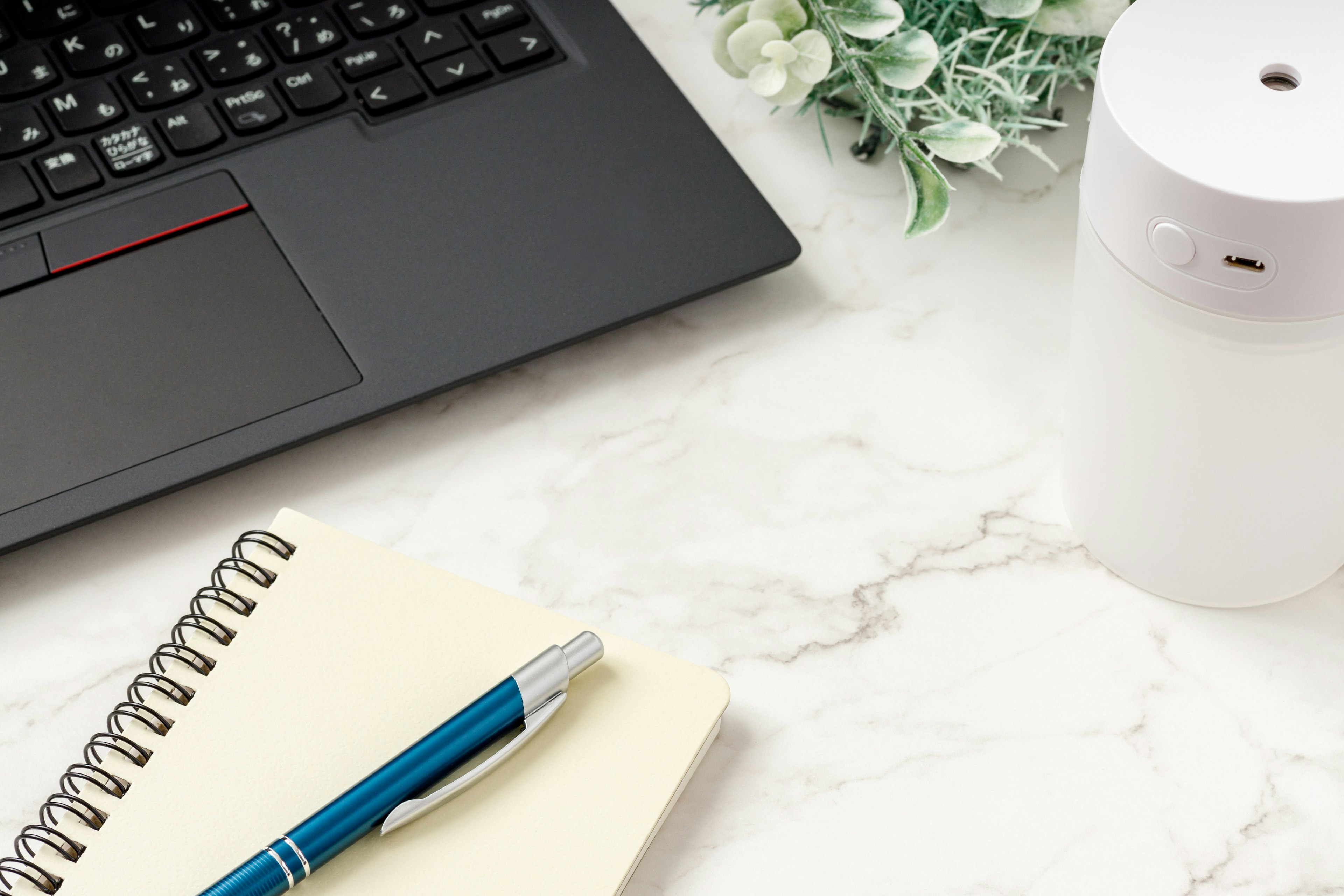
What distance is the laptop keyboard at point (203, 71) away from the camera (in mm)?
472

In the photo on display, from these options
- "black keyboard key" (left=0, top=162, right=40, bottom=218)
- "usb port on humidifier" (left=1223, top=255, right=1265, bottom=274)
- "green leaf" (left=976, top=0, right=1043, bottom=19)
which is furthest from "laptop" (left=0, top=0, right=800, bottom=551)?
"usb port on humidifier" (left=1223, top=255, right=1265, bottom=274)

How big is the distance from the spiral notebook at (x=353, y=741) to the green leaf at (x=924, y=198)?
173mm

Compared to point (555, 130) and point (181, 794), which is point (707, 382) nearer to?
point (555, 130)

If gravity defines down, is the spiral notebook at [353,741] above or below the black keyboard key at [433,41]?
below

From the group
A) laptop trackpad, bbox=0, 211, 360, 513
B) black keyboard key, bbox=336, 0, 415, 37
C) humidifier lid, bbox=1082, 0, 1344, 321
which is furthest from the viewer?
black keyboard key, bbox=336, 0, 415, 37

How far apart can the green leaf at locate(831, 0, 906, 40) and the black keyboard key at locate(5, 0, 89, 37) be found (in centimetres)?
33

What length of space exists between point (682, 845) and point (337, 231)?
0.27 m

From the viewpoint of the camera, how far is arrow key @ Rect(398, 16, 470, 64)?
503 millimetres

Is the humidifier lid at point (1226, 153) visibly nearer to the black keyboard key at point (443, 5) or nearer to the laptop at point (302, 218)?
the laptop at point (302, 218)

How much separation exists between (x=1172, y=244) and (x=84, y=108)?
0.42 metres

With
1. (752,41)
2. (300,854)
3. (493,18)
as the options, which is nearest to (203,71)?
(493,18)

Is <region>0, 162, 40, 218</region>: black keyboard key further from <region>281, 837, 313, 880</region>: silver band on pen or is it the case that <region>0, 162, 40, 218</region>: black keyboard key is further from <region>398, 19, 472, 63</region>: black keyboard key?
<region>281, 837, 313, 880</region>: silver band on pen

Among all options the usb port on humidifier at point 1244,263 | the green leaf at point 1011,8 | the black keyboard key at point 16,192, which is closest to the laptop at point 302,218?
the black keyboard key at point 16,192

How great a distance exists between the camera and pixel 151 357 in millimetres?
425
